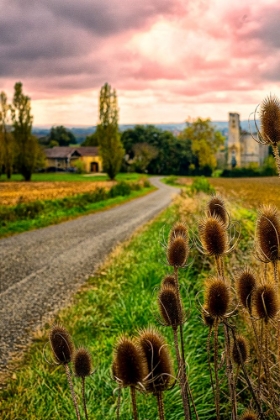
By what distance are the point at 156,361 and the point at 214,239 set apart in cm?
49

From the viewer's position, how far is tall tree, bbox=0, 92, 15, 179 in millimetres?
42188

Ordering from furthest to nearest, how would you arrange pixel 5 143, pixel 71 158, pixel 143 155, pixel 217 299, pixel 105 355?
pixel 71 158 → pixel 143 155 → pixel 5 143 → pixel 105 355 → pixel 217 299

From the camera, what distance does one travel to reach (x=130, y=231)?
635 inches

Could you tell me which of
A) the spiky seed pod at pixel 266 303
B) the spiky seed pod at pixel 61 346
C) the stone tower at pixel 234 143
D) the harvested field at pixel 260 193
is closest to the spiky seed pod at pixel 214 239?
the spiky seed pod at pixel 266 303

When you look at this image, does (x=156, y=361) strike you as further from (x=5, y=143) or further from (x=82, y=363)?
(x=5, y=143)

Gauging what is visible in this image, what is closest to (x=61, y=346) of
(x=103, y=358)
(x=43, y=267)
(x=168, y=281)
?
(x=168, y=281)

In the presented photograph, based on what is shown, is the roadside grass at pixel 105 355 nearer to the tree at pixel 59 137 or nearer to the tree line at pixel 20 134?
the tree line at pixel 20 134

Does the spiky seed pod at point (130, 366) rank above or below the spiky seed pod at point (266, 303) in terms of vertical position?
below

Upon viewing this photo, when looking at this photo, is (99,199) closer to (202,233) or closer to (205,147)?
(202,233)

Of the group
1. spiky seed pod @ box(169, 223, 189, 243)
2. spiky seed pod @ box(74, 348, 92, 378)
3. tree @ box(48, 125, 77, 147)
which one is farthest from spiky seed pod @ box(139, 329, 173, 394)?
tree @ box(48, 125, 77, 147)

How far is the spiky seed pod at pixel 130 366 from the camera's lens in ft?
4.35

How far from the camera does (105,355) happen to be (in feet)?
16.1

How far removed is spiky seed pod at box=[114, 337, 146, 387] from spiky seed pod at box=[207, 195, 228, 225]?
2.28 feet

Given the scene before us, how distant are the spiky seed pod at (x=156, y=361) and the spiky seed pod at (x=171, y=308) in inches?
8.7
